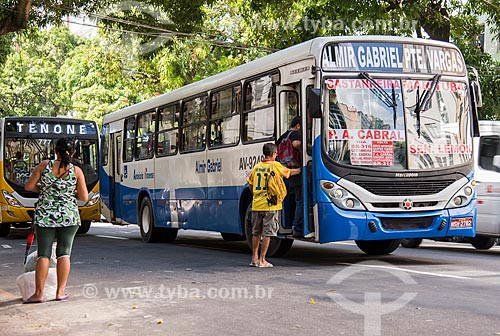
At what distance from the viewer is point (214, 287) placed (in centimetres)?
962

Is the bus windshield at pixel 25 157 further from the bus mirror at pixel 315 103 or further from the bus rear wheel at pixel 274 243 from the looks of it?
the bus mirror at pixel 315 103

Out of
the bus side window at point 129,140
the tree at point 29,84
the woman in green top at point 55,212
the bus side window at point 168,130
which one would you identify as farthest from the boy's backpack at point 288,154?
the tree at point 29,84

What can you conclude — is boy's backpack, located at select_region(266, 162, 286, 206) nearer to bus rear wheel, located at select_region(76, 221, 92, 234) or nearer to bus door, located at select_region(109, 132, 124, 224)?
bus door, located at select_region(109, 132, 124, 224)

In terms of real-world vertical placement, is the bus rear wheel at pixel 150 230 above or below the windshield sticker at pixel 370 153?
below

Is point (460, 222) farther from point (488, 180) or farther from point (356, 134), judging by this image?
point (488, 180)

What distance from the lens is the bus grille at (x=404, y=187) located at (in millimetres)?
11430

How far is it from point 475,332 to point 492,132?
8.77m

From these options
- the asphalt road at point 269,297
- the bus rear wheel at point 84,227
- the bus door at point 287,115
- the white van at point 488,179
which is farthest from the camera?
the bus rear wheel at point 84,227

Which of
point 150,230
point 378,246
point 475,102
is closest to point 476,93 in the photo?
point 475,102

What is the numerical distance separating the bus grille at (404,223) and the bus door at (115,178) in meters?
10.1

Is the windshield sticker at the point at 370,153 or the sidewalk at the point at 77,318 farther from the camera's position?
the windshield sticker at the point at 370,153

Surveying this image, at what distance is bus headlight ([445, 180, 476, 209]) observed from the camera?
1186cm

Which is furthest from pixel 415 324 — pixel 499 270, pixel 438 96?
pixel 438 96

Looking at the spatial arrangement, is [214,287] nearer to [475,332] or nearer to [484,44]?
[475,332]
